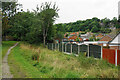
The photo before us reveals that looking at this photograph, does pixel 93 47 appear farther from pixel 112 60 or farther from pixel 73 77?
pixel 73 77

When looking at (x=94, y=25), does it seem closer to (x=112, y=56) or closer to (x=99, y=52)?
(x=99, y=52)

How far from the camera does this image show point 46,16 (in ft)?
121

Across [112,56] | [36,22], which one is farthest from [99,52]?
[36,22]

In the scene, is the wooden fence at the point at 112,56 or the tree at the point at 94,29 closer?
the wooden fence at the point at 112,56

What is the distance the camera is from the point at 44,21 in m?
37.3

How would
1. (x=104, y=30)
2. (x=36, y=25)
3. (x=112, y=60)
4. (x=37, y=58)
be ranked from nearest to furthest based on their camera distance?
1. (x=112, y=60)
2. (x=37, y=58)
3. (x=36, y=25)
4. (x=104, y=30)

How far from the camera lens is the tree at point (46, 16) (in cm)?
3675

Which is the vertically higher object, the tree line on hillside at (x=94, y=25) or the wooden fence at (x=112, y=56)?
the tree line on hillside at (x=94, y=25)

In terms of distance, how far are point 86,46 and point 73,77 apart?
33.4 ft

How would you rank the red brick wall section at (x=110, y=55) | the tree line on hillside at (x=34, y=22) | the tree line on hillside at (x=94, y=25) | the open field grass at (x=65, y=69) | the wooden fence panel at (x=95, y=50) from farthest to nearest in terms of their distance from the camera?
1. the tree line on hillside at (x=94, y=25)
2. the tree line on hillside at (x=34, y=22)
3. the wooden fence panel at (x=95, y=50)
4. the red brick wall section at (x=110, y=55)
5. the open field grass at (x=65, y=69)

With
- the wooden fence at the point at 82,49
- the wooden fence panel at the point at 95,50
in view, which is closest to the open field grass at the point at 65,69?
the wooden fence panel at the point at 95,50

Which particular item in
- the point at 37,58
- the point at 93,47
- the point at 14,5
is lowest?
the point at 37,58

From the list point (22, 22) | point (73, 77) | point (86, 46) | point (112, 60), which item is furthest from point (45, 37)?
point (73, 77)

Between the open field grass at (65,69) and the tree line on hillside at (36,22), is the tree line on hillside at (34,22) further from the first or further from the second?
the open field grass at (65,69)
